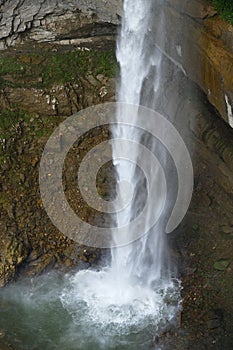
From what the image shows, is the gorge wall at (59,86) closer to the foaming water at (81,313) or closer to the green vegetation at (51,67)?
the green vegetation at (51,67)

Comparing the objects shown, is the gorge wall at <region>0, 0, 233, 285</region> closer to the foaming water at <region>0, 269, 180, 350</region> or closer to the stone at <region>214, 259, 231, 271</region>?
the foaming water at <region>0, 269, 180, 350</region>

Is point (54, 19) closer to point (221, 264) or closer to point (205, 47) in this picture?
point (205, 47)

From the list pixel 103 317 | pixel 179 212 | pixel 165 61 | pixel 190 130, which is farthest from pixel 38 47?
pixel 103 317

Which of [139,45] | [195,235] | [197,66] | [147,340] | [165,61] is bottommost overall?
[147,340]

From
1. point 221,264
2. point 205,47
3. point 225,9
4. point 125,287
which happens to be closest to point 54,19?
point 205,47

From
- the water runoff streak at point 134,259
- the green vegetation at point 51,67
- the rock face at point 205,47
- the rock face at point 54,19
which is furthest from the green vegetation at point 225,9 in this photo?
the green vegetation at point 51,67

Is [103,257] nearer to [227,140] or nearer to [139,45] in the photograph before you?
[227,140]

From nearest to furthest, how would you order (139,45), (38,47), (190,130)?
(190,130)
(139,45)
(38,47)
